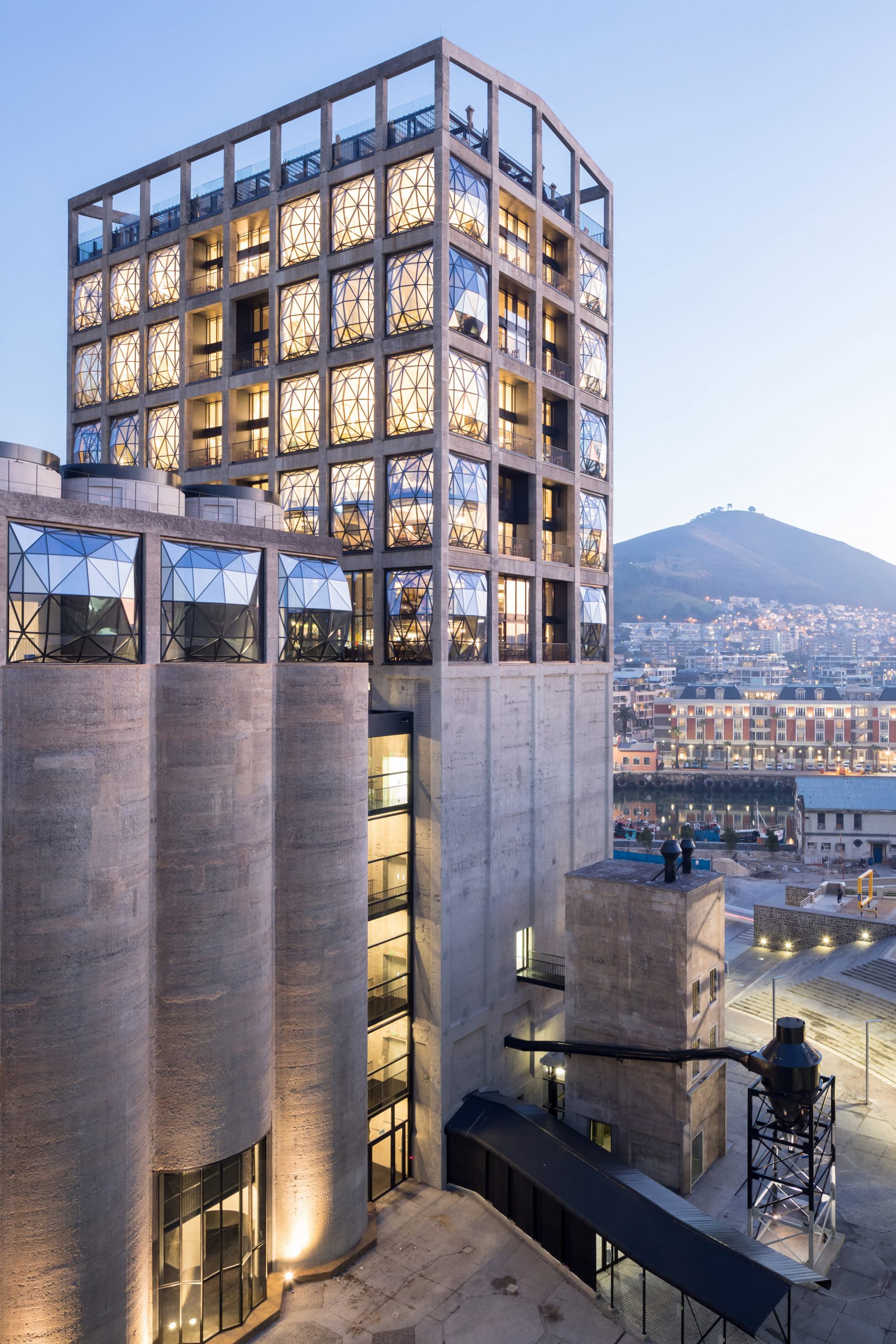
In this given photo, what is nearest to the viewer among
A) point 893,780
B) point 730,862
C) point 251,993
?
point 251,993

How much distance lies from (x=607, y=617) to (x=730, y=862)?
70.0 metres

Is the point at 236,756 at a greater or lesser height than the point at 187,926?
greater

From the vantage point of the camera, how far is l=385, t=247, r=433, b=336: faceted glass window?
33.8m

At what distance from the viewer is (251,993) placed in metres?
25.7

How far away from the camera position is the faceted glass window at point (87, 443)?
4619 cm

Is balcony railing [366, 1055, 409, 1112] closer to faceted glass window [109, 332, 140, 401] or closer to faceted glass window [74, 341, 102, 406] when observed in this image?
faceted glass window [109, 332, 140, 401]

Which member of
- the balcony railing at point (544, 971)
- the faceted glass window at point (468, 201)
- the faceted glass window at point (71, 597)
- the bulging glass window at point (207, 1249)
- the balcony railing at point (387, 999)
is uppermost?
the faceted glass window at point (468, 201)

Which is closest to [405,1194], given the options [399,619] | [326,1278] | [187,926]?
[326,1278]

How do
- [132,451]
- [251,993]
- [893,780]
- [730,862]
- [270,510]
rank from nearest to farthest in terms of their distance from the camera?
[251,993]
[270,510]
[132,451]
[730,862]
[893,780]

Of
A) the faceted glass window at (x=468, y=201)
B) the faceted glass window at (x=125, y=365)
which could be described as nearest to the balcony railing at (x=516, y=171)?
the faceted glass window at (x=468, y=201)

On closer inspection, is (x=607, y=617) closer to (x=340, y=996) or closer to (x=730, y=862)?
(x=340, y=996)

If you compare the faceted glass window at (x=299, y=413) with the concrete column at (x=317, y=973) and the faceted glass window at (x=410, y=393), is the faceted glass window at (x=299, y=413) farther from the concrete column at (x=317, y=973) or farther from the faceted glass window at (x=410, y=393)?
the concrete column at (x=317, y=973)

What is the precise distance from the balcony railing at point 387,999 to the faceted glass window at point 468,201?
28.9m

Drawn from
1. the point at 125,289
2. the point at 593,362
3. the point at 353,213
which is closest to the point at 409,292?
the point at 353,213
